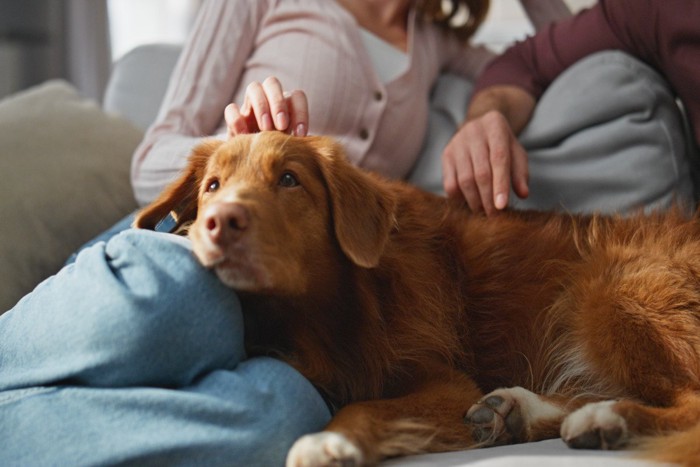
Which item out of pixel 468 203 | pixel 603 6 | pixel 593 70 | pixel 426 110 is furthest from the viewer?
pixel 426 110

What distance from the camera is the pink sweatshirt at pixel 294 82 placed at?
2.26 metres

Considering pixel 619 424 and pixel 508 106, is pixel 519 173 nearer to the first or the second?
pixel 508 106

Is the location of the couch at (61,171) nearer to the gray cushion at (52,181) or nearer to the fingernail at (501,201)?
the gray cushion at (52,181)

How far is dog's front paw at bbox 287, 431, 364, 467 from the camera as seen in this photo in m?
1.15

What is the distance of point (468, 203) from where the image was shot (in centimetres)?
194

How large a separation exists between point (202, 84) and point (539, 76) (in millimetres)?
1075

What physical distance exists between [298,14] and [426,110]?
0.52 metres

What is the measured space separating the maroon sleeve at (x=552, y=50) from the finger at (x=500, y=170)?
0.56m

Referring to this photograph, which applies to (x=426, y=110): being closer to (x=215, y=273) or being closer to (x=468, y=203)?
(x=468, y=203)

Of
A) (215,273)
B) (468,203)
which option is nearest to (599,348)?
(468,203)

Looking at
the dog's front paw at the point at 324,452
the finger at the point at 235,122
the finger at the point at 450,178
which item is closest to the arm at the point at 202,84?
the finger at the point at 235,122

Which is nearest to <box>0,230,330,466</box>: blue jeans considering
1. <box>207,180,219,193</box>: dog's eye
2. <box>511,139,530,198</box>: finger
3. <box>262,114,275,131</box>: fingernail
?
<box>207,180,219,193</box>: dog's eye

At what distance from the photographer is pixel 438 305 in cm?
165

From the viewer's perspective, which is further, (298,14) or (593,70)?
(298,14)
